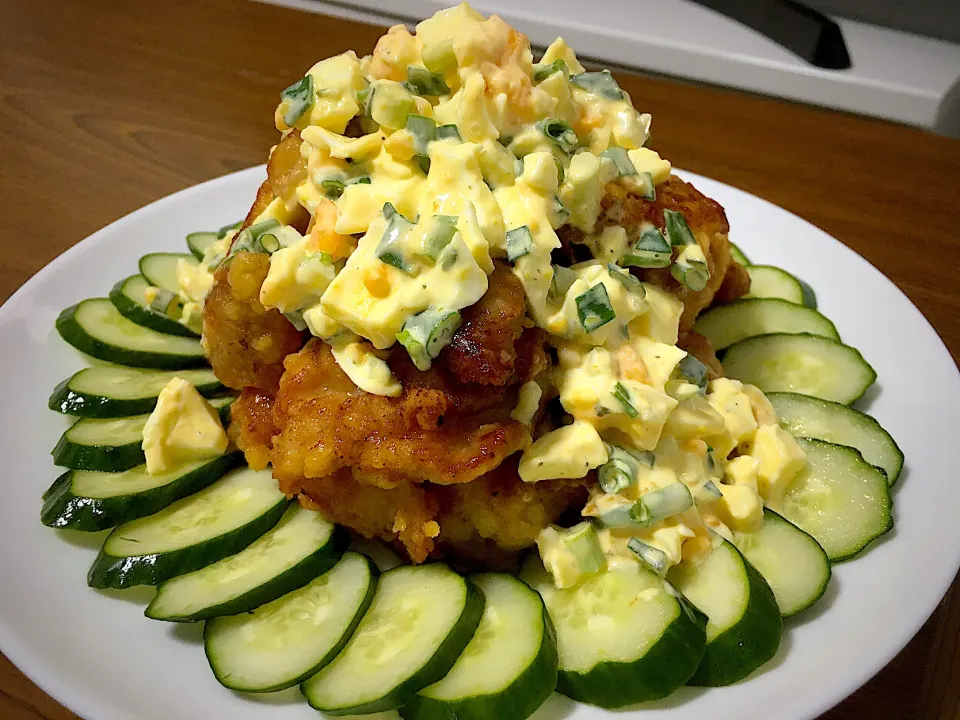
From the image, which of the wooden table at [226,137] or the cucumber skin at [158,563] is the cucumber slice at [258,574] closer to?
the cucumber skin at [158,563]

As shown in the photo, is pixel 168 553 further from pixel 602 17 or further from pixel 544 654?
pixel 602 17

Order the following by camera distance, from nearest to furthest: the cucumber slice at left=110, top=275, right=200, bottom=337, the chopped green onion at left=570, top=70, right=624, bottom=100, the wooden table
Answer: the chopped green onion at left=570, top=70, right=624, bottom=100
the cucumber slice at left=110, top=275, right=200, bottom=337
the wooden table

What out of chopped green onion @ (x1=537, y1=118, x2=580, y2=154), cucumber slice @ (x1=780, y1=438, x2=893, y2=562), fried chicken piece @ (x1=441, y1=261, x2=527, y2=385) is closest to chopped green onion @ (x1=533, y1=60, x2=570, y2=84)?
chopped green onion @ (x1=537, y1=118, x2=580, y2=154)

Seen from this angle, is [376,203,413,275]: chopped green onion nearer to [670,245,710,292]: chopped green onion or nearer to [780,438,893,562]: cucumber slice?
[670,245,710,292]: chopped green onion

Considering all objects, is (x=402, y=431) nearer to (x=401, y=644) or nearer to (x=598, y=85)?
(x=401, y=644)

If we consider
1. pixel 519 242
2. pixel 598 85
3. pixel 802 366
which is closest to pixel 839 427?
pixel 802 366

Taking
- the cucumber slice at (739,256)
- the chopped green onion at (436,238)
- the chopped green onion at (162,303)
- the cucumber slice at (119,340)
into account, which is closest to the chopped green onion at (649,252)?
the chopped green onion at (436,238)
